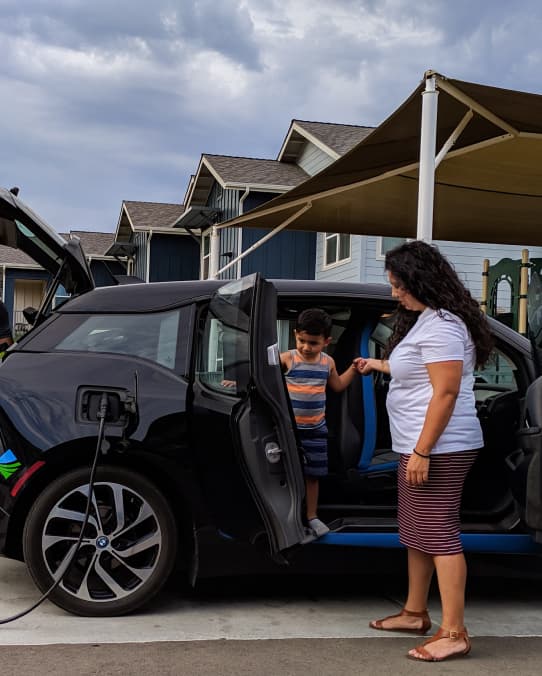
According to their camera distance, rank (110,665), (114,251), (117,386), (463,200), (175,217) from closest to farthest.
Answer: (110,665)
(117,386)
(463,200)
(175,217)
(114,251)

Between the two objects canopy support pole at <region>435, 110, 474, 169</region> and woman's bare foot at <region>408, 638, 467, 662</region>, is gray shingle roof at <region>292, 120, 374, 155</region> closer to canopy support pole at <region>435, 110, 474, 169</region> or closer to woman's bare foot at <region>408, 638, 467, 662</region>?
canopy support pole at <region>435, 110, 474, 169</region>

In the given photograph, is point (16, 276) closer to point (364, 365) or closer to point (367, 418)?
point (367, 418)

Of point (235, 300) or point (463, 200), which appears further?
point (463, 200)

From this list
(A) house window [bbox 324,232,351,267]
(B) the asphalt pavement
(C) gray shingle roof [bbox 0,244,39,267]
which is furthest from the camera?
(C) gray shingle roof [bbox 0,244,39,267]

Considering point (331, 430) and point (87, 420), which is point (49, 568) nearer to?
point (87, 420)

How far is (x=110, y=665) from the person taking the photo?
341 centimetres

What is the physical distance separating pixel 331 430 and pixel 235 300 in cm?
101

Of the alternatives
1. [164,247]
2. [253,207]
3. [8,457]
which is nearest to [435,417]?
[8,457]

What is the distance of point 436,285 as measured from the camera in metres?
3.69

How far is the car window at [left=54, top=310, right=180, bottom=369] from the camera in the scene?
4191mm

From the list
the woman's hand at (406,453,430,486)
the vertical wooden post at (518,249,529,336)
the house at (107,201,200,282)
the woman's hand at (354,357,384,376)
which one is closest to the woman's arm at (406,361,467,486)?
the woman's hand at (406,453,430,486)

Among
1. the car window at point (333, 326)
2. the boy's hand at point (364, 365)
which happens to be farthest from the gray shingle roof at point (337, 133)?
the boy's hand at point (364, 365)

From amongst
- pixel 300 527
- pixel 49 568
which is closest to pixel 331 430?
pixel 300 527

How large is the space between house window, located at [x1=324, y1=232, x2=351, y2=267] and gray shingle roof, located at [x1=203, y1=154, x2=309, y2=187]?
176cm
